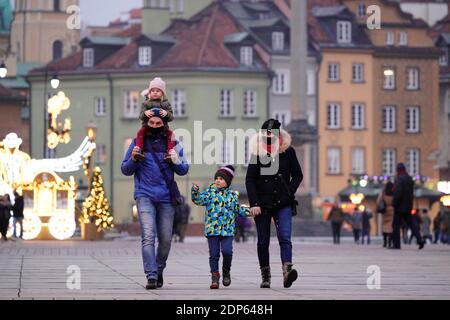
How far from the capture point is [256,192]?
20906mm

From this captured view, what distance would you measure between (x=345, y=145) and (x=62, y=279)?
89691 mm

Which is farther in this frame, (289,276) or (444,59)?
(444,59)

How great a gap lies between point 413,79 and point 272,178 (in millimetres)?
94089

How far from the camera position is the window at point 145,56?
4281 inches

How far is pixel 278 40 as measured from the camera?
364 ft

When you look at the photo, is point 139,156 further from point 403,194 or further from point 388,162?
point 388,162

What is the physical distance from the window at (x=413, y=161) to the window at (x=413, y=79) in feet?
13.1

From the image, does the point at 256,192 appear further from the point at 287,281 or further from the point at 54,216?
the point at 54,216

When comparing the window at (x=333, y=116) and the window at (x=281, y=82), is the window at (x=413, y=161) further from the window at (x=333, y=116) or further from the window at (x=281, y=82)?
the window at (x=281, y=82)

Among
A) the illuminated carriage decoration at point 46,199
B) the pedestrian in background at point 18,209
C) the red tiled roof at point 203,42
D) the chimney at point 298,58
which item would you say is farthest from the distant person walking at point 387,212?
the red tiled roof at point 203,42

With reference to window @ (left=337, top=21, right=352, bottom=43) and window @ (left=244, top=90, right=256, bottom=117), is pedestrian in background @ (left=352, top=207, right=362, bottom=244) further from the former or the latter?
window @ (left=337, top=21, right=352, bottom=43)

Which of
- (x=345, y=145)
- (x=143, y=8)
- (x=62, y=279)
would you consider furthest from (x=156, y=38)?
(x=62, y=279)

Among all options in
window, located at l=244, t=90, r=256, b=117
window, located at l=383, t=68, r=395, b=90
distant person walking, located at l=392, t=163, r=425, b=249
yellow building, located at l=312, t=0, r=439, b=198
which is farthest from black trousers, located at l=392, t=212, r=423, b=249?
window, located at l=383, t=68, r=395, b=90

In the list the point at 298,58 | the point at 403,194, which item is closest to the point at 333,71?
the point at 298,58
